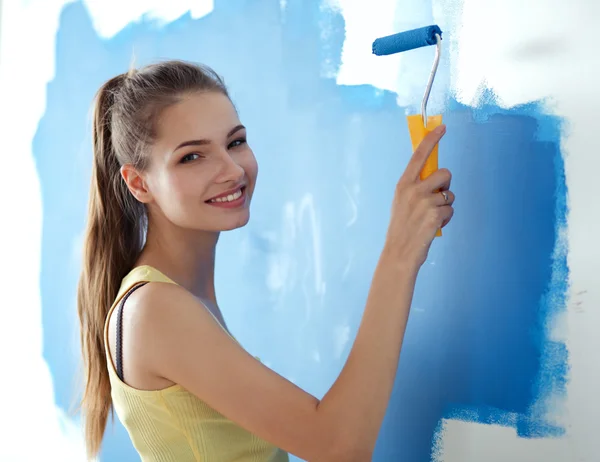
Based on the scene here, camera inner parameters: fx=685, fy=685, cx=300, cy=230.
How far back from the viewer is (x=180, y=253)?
3.54 ft

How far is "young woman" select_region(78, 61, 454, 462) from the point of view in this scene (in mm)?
835

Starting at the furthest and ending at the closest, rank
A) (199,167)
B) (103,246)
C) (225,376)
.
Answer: (103,246), (199,167), (225,376)

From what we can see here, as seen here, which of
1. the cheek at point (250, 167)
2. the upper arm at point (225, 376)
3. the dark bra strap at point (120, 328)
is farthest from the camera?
the cheek at point (250, 167)

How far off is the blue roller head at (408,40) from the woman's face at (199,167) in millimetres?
257

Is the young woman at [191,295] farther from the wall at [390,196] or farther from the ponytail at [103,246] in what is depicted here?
the wall at [390,196]

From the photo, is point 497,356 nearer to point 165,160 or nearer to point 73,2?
point 165,160

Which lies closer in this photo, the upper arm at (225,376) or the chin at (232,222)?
the upper arm at (225,376)

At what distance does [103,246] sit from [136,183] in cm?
13

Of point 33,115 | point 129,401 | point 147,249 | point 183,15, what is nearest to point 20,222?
point 33,115

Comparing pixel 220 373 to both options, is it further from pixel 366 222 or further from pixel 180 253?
pixel 366 222

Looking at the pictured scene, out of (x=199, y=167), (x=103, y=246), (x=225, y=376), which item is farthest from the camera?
(x=103, y=246)

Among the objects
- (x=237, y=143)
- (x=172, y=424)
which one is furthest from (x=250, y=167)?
(x=172, y=424)

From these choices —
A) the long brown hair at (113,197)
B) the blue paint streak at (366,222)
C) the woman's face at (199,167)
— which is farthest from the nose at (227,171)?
the blue paint streak at (366,222)

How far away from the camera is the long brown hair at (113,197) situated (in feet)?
3.36
